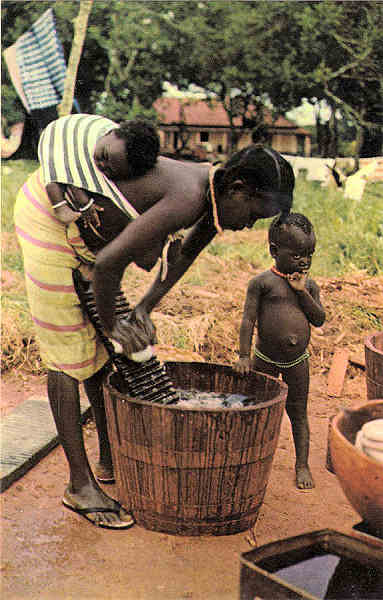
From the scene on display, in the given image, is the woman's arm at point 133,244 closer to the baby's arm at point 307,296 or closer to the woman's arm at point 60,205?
the woman's arm at point 60,205

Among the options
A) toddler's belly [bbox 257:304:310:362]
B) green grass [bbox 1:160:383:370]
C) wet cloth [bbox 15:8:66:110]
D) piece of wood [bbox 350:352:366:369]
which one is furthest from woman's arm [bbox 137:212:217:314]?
wet cloth [bbox 15:8:66:110]

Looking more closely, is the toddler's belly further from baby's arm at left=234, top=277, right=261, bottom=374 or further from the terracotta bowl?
the terracotta bowl

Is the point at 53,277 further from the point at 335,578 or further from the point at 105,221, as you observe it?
the point at 335,578

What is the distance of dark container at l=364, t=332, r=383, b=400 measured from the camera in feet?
9.96

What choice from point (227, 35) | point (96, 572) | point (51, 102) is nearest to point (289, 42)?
point (227, 35)

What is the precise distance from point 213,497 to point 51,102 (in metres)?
6.60

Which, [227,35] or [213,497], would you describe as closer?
[213,497]

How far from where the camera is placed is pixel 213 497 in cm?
256

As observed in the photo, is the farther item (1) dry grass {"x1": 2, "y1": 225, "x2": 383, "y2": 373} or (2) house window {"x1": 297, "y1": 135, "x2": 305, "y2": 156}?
(2) house window {"x1": 297, "y1": 135, "x2": 305, "y2": 156}

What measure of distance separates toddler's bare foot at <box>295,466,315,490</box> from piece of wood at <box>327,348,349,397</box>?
1286 millimetres

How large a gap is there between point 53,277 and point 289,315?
1166mm

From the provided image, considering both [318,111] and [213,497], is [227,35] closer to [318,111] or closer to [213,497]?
[318,111]

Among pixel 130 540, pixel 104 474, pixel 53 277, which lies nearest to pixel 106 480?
pixel 104 474

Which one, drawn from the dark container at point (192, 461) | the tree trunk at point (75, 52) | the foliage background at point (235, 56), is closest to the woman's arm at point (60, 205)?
the dark container at point (192, 461)
